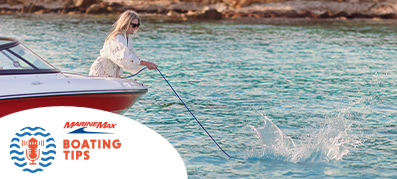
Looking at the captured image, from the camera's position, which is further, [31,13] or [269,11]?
[31,13]

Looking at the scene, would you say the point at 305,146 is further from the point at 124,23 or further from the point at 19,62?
the point at 19,62

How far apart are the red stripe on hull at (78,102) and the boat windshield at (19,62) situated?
58cm

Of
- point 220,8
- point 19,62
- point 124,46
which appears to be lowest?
point 19,62

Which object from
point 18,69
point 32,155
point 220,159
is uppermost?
point 18,69

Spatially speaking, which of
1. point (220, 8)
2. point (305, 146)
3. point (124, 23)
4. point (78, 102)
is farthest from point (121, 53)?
point (220, 8)

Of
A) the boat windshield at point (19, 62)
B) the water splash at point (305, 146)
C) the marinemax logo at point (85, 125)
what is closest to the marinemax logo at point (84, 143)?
the marinemax logo at point (85, 125)

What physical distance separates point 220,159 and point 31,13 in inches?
2023

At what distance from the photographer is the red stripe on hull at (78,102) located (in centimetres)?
635

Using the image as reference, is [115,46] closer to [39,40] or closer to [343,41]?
[39,40]

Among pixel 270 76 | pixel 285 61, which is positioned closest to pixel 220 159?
pixel 270 76

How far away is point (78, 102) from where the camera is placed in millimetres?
6688

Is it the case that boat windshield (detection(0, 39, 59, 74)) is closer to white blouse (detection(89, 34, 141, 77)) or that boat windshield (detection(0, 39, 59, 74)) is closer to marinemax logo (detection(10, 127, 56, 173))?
white blouse (detection(89, 34, 141, 77))

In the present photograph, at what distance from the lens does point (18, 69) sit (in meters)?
6.84

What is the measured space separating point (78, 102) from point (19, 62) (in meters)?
1.01
